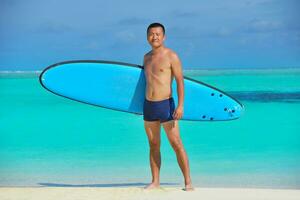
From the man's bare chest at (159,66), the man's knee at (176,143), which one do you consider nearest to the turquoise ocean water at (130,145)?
the man's knee at (176,143)

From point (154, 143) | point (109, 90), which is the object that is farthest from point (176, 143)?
point (109, 90)

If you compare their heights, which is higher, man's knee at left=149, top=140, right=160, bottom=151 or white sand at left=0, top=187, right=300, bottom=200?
man's knee at left=149, top=140, right=160, bottom=151

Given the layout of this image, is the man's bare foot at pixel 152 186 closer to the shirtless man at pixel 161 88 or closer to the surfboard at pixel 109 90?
the shirtless man at pixel 161 88


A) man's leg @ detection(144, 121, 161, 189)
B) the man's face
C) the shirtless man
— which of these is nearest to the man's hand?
the shirtless man

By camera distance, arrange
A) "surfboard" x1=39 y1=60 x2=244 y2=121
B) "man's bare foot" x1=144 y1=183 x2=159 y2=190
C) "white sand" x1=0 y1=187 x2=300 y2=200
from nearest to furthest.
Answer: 1. "white sand" x1=0 y1=187 x2=300 y2=200
2. "man's bare foot" x1=144 y1=183 x2=159 y2=190
3. "surfboard" x1=39 y1=60 x2=244 y2=121

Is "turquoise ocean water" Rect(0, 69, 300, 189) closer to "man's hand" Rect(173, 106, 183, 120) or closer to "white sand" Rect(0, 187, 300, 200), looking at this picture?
"white sand" Rect(0, 187, 300, 200)

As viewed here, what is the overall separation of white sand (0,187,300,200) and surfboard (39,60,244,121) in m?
0.56

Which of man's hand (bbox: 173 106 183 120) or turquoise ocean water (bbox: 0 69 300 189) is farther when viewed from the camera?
turquoise ocean water (bbox: 0 69 300 189)

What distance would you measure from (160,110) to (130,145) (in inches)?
153

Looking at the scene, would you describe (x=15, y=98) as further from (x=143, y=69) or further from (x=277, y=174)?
(x=143, y=69)

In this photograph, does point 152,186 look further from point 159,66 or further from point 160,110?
point 159,66

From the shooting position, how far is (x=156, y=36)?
12.4 feet

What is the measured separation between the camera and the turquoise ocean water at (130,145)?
5.62 metres

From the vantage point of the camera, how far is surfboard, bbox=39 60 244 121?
13.7 ft
